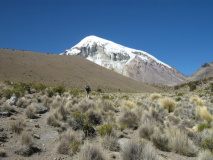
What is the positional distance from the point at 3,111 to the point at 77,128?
4.48 metres

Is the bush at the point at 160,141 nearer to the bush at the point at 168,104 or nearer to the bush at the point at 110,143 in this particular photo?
the bush at the point at 110,143

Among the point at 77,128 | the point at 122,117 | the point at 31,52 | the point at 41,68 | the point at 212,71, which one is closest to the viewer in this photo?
the point at 77,128

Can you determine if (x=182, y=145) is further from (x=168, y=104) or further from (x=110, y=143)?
(x=168, y=104)

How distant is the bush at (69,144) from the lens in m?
4.82

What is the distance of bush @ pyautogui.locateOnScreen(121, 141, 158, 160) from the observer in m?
3.85

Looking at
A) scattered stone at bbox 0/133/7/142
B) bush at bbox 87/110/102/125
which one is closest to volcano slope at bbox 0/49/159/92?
bush at bbox 87/110/102/125

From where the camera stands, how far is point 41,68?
65938 millimetres

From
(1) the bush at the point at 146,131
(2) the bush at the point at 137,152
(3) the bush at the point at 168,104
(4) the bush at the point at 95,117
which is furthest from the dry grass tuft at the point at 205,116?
(2) the bush at the point at 137,152

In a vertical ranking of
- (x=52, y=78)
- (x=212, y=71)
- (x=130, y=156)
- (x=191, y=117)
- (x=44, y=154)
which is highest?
(x=212, y=71)

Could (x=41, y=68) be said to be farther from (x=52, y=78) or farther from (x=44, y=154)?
(x=44, y=154)

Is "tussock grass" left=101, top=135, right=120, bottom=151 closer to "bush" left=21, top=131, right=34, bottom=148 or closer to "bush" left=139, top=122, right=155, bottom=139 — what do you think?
"bush" left=139, top=122, right=155, bottom=139

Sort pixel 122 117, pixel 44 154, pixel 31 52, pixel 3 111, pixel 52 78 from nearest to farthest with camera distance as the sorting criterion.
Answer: pixel 44 154
pixel 122 117
pixel 3 111
pixel 52 78
pixel 31 52

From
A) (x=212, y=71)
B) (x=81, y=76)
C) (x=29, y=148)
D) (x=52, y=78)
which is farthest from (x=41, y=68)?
(x=29, y=148)

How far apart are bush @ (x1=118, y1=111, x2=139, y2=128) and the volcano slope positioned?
1760 inches
